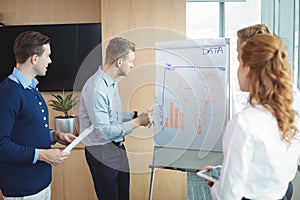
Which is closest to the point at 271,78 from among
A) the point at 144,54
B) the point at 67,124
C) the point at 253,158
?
A: the point at 253,158

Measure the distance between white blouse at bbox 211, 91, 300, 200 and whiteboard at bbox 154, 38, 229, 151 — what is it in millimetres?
925

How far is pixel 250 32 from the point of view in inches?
75.9

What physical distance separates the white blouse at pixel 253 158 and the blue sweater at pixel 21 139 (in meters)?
0.94

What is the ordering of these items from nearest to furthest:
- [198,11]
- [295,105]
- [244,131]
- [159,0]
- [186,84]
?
[244,131] → [295,105] → [186,84] → [159,0] → [198,11]

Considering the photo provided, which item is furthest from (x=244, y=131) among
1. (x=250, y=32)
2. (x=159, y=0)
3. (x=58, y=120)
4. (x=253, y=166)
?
(x=58, y=120)

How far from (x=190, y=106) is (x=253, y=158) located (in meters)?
1.07

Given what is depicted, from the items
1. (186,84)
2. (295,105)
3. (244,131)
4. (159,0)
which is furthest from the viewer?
(159,0)

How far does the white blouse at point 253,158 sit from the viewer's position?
4.63 ft

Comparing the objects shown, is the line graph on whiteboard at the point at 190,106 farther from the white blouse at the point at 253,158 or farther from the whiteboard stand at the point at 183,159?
the white blouse at the point at 253,158

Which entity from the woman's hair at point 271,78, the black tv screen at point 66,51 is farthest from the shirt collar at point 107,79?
the woman's hair at point 271,78

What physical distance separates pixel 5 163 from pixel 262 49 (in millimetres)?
1330

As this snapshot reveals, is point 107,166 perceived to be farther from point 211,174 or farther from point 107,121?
point 211,174

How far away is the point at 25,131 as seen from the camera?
1922 millimetres

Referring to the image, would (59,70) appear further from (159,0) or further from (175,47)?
(175,47)
